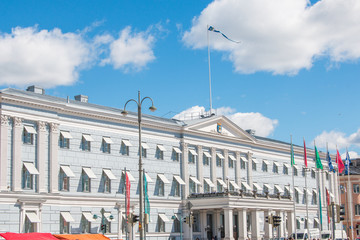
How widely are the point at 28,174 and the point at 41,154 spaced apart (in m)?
2.05

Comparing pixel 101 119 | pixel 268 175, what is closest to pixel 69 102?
pixel 101 119

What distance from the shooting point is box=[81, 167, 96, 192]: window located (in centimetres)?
5668

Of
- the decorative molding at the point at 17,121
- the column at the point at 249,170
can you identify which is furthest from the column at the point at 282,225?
the decorative molding at the point at 17,121

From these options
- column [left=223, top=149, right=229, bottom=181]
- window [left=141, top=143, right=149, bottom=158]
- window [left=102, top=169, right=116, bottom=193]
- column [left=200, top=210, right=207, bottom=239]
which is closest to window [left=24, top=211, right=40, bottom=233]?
window [left=102, top=169, right=116, bottom=193]

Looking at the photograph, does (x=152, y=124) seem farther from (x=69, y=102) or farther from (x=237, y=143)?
(x=237, y=143)

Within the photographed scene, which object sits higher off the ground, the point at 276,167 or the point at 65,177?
the point at 276,167

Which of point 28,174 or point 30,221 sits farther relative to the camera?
point 28,174

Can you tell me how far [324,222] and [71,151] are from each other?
149 feet

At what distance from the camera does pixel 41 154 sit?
52625 mm

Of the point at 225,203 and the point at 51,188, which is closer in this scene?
the point at 51,188

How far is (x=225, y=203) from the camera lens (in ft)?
210

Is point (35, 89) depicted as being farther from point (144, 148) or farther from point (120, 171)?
point (144, 148)

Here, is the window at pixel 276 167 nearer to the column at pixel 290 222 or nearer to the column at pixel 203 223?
the column at pixel 290 222

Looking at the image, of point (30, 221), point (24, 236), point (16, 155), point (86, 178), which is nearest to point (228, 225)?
point (86, 178)
